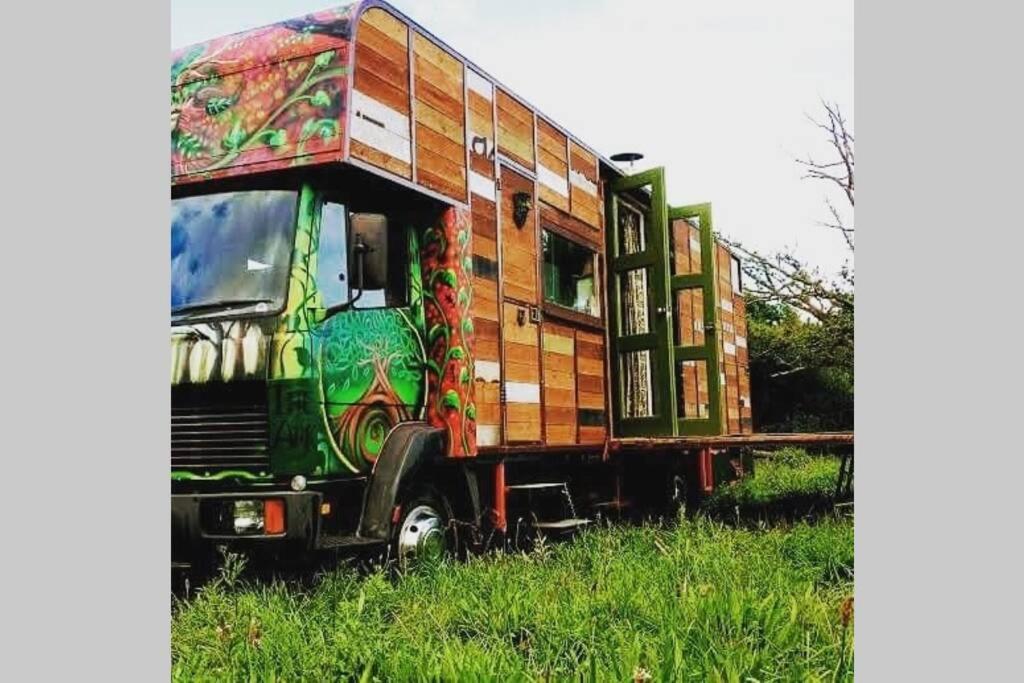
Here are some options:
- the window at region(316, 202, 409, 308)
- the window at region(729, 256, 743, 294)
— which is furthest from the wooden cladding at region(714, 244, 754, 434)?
the window at region(316, 202, 409, 308)

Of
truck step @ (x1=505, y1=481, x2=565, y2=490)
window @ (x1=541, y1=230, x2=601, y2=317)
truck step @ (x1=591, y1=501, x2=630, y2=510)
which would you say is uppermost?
window @ (x1=541, y1=230, x2=601, y2=317)

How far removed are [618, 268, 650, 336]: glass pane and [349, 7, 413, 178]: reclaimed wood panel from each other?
7.82 ft

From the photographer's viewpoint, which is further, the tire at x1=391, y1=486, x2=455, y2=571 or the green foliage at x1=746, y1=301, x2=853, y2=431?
the tire at x1=391, y1=486, x2=455, y2=571

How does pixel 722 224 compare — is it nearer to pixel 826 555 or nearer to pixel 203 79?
pixel 826 555

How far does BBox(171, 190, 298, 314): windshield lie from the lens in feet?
11.6

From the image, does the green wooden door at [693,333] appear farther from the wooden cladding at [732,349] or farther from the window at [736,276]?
the window at [736,276]

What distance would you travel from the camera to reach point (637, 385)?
19.9 feet

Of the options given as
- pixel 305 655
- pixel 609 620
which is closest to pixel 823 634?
pixel 609 620

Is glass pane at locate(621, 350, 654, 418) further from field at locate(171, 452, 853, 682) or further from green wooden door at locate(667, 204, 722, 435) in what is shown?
field at locate(171, 452, 853, 682)

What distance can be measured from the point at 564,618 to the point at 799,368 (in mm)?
1304

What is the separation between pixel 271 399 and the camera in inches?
137

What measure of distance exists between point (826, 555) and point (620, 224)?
319cm

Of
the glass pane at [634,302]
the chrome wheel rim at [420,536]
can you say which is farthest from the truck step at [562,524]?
the glass pane at [634,302]

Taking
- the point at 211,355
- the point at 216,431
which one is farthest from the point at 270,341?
the point at 216,431
